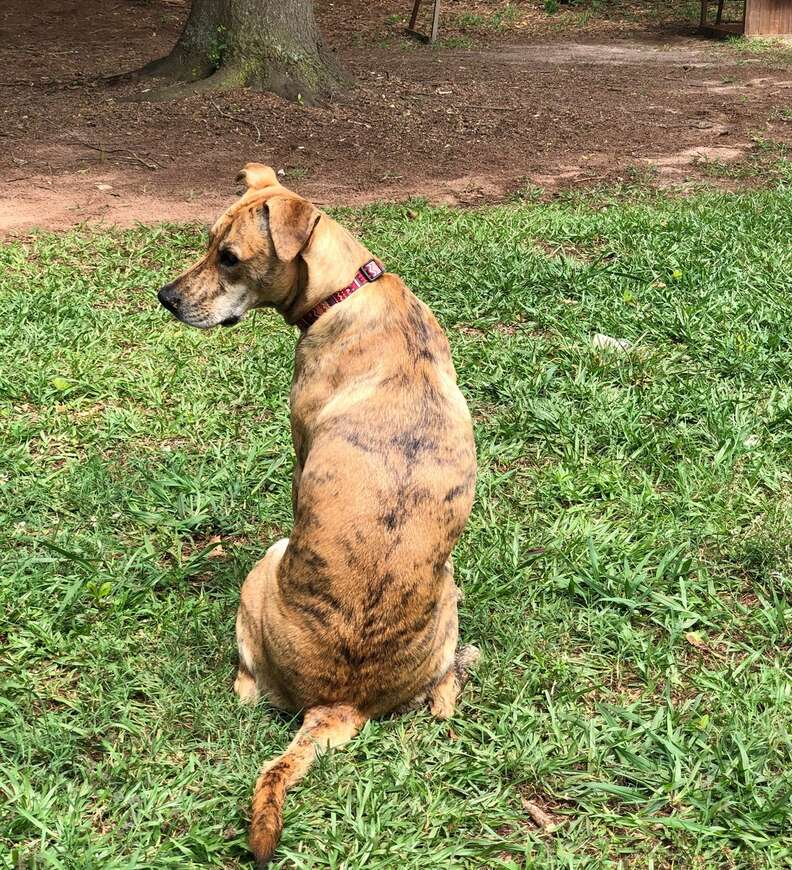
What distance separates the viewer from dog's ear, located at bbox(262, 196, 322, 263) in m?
3.46

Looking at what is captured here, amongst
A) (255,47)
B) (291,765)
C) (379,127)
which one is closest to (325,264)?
(291,765)

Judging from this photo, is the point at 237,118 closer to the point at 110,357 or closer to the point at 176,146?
the point at 176,146

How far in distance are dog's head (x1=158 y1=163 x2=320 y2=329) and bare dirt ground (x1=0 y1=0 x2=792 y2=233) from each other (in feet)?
15.3

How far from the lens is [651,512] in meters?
4.61

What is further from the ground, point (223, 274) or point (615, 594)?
point (223, 274)

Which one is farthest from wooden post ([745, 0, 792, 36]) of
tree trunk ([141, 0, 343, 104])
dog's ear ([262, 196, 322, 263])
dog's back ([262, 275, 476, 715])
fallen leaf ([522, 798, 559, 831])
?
fallen leaf ([522, 798, 559, 831])

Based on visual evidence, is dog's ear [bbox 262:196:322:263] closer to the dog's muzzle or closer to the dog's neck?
the dog's neck

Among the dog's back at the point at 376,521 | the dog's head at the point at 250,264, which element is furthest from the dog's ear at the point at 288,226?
the dog's back at the point at 376,521

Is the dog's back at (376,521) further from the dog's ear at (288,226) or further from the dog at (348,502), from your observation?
the dog's ear at (288,226)

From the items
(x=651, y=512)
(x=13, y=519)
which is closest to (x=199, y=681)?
(x=13, y=519)

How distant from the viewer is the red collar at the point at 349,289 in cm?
354

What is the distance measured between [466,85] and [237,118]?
12.9 feet

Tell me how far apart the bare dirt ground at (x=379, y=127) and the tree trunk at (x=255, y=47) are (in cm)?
27

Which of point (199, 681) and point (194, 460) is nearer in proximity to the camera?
point (199, 681)
